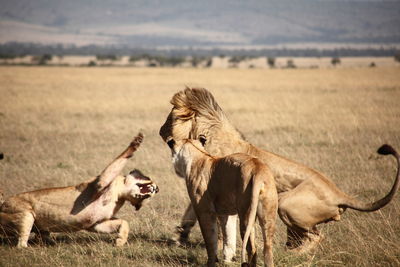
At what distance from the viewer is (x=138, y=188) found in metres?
6.05


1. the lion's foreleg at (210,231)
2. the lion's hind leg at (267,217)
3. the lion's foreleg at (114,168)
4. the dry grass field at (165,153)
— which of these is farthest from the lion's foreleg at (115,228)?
the lion's hind leg at (267,217)

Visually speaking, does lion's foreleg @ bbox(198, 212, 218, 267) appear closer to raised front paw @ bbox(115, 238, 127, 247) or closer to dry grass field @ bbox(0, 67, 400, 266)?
dry grass field @ bbox(0, 67, 400, 266)

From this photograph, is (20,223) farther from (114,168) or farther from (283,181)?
(283,181)

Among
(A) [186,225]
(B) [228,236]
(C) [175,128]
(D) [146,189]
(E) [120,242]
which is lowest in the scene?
(E) [120,242]

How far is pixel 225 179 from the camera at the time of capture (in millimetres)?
4973

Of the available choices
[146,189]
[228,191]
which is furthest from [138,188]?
[228,191]

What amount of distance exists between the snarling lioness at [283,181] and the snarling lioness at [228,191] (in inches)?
16.1

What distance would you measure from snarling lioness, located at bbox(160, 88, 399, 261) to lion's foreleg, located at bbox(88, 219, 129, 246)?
1.97 feet

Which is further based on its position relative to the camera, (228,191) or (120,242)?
(120,242)

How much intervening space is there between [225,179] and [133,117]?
544 inches

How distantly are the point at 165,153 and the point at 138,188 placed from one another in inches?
231

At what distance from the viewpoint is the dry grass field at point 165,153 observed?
5.83 meters

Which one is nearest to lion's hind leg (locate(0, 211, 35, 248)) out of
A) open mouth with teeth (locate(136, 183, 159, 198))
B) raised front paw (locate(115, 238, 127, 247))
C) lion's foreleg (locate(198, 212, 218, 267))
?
raised front paw (locate(115, 238, 127, 247))

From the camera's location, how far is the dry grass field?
5.83m
